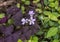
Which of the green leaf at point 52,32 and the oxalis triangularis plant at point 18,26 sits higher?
the oxalis triangularis plant at point 18,26

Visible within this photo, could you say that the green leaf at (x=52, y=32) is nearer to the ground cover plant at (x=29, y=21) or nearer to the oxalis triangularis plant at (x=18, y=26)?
the ground cover plant at (x=29, y=21)

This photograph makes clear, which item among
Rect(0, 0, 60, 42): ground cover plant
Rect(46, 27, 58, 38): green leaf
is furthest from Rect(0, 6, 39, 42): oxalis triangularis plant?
Rect(46, 27, 58, 38): green leaf

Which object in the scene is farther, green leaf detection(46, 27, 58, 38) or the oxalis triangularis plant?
green leaf detection(46, 27, 58, 38)

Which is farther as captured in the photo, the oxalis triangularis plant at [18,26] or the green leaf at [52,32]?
the green leaf at [52,32]

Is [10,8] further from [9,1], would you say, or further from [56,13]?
[56,13]

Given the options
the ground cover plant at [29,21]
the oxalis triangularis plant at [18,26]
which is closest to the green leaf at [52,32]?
the ground cover plant at [29,21]

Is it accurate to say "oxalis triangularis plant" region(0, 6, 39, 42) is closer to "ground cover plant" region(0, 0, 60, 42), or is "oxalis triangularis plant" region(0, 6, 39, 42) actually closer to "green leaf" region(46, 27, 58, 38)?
"ground cover plant" region(0, 0, 60, 42)

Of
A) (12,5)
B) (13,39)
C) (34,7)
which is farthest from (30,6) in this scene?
(13,39)
